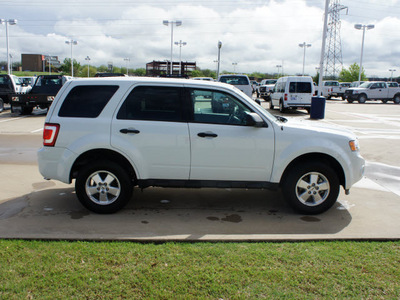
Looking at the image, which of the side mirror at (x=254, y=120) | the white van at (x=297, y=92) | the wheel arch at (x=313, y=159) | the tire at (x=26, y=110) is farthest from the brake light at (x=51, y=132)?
the white van at (x=297, y=92)

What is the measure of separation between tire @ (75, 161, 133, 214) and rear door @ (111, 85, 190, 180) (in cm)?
24

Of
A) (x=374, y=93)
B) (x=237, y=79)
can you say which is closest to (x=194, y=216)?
(x=237, y=79)

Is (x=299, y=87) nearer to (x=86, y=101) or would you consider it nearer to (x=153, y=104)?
(x=153, y=104)

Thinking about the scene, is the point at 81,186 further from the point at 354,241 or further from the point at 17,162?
the point at 17,162

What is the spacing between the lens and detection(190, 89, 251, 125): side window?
500 cm

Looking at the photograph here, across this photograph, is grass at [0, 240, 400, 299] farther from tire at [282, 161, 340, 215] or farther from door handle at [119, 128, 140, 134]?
door handle at [119, 128, 140, 134]

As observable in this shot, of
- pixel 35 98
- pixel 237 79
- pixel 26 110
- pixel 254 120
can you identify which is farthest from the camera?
pixel 237 79

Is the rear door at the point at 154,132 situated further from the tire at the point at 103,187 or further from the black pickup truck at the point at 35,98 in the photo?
the black pickup truck at the point at 35,98

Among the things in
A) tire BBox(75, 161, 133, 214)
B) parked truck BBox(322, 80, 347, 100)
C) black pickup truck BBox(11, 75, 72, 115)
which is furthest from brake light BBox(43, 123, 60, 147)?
parked truck BBox(322, 80, 347, 100)

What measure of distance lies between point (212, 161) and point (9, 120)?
1456 cm

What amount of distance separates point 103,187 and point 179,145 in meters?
1.15

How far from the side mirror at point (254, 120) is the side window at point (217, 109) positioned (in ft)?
0.45

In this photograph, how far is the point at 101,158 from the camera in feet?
16.5

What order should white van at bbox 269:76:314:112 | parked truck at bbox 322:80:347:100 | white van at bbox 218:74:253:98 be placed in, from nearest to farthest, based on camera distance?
white van at bbox 269:76:314:112 < white van at bbox 218:74:253:98 < parked truck at bbox 322:80:347:100
